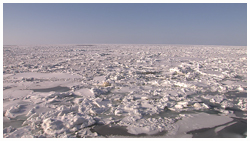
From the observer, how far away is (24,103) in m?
3.26

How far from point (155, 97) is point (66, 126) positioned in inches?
77.4

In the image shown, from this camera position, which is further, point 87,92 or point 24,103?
point 87,92

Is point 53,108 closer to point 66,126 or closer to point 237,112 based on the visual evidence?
Answer: point 66,126

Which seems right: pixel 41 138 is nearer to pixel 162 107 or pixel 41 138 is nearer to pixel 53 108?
pixel 53 108

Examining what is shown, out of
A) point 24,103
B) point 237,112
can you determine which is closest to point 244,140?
point 237,112

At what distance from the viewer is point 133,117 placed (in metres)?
2.71

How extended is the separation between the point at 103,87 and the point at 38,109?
5.57 feet

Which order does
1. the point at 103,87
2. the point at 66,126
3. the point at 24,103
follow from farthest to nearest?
the point at 103,87
the point at 24,103
the point at 66,126

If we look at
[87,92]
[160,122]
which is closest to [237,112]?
[160,122]

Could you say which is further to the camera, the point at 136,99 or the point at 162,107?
→ the point at 136,99

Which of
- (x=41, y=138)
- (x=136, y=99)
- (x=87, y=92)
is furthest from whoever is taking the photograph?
(x=87, y=92)

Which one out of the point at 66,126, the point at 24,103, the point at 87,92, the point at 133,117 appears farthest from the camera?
the point at 87,92

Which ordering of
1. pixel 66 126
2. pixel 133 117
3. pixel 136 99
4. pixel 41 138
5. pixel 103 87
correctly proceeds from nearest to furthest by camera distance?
pixel 41 138 → pixel 66 126 → pixel 133 117 → pixel 136 99 → pixel 103 87

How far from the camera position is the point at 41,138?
2.14 meters
